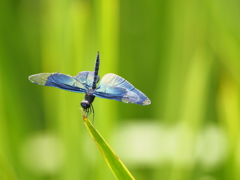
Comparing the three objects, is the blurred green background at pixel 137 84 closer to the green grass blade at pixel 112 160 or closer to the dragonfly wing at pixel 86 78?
the dragonfly wing at pixel 86 78

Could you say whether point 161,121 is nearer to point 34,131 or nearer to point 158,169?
point 158,169

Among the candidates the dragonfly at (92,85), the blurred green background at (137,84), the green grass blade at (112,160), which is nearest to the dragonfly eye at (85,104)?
the dragonfly at (92,85)

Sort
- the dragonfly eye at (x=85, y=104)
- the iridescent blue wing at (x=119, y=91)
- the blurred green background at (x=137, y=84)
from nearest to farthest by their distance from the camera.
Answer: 1. the iridescent blue wing at (x=119, y=91)
2. the dragonfly eye at (x=85, y=104)
3. the blurred green background at (x=137, y=84)

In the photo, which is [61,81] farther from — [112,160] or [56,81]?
[112,160]

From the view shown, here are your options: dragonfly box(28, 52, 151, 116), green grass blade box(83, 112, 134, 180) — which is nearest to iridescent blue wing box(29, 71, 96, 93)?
dragonfly box(28, 52, 151, 116)

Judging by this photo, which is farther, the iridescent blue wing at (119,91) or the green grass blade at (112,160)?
the iridescent blue wing at (119,91)

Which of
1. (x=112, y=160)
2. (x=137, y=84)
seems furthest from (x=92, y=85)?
(x=137, y=84)
